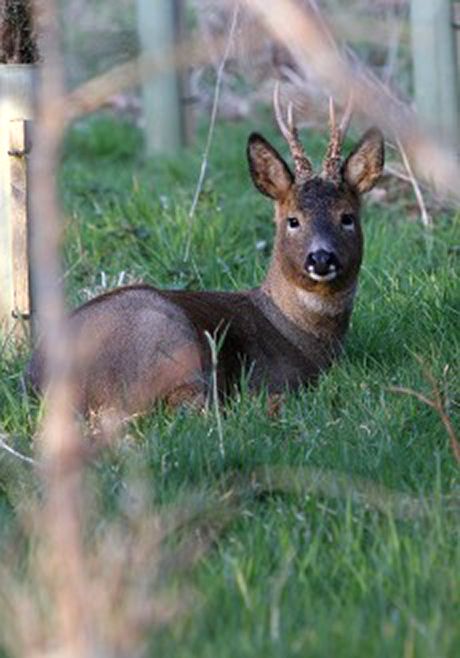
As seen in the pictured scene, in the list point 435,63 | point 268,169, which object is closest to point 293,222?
point 268,169

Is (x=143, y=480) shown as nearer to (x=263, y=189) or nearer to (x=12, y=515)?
(x=12, y=515)

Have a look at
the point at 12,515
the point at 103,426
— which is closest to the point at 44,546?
the point at 12,515

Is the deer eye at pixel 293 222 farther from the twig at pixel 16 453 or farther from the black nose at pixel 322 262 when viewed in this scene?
the twig at pixel 16 453

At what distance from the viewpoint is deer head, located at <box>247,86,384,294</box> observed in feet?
20.7

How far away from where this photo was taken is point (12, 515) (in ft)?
13.7

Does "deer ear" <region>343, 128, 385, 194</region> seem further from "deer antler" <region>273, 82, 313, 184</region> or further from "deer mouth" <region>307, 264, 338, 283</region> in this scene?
"deer mouth" <region>307, 264, 338, 283</region>

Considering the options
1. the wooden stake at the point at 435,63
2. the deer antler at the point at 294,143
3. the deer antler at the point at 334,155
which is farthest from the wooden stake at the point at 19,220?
the wooden stake at the point at 435,63

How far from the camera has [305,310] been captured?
6527 mm

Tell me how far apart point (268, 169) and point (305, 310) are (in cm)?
52

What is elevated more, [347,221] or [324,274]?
[347,221]

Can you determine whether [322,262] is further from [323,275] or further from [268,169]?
[268,169]

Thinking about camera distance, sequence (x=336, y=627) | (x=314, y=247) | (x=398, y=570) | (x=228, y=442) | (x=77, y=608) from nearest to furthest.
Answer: (x=77, y=608) → (x=336, y=627) → (x=398, y=570) → (x=228, y=442) → (x=314, y=247)

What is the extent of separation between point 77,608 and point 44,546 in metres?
0.96

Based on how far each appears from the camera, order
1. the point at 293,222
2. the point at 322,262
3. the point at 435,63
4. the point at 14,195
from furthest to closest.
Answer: the point at 435,63 < the point at 293,222 < the point at 322,262 < the point at 14,195
